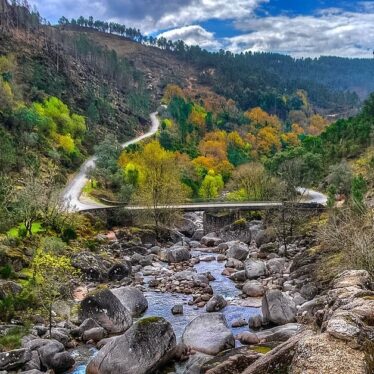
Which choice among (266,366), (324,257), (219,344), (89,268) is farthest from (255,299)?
(266,366)

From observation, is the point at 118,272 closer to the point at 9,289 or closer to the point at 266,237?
the point at 9,289

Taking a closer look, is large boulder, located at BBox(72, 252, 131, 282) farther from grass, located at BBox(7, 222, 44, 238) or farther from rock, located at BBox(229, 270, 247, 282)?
rock, located at BBox(229, 270, 247, 282)

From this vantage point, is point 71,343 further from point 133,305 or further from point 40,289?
point 133,305

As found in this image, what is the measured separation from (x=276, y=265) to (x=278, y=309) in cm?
1459

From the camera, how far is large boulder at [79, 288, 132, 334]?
3067 cm

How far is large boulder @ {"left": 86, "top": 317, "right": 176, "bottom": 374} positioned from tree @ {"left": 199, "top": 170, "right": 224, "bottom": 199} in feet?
221

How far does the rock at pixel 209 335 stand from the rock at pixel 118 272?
53.8 ft

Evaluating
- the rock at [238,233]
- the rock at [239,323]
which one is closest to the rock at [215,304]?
the rock at [239,323]

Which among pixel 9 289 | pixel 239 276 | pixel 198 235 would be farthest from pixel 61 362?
pixel 198 235

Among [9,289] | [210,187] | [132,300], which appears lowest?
[132,300]

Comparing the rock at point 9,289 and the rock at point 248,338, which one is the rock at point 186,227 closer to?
the rock at point 9,289

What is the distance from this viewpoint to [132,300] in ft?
116

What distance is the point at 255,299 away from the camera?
3822 centimetres

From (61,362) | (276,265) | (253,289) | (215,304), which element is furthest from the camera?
(276,265)
